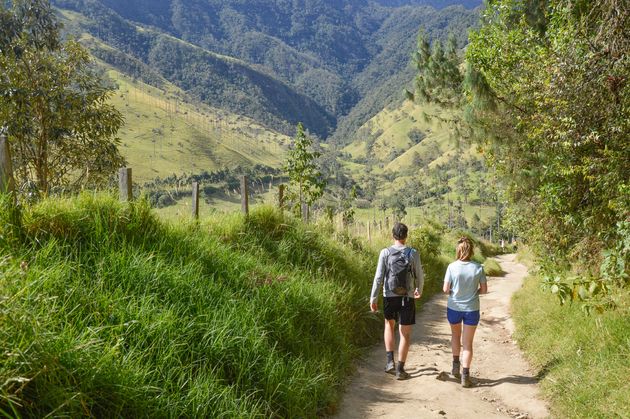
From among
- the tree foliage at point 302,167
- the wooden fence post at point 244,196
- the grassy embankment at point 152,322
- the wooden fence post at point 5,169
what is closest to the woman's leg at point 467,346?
the grassy embankment at point 152,322

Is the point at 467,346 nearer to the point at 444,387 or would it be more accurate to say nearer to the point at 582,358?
the point at 444,387

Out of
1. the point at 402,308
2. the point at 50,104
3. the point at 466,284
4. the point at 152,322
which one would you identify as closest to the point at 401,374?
the point at 402,308

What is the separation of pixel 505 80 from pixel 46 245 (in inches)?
450

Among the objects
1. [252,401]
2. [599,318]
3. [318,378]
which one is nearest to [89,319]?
[252,401]

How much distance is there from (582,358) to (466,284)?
1.59 m

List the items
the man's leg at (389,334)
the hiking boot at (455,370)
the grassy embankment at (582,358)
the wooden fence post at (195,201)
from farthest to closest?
the wooden fence post at (195,201) → the man's leg at (389,334) → the hiking boot at (455,370) → the grassy embankment at (582,358)

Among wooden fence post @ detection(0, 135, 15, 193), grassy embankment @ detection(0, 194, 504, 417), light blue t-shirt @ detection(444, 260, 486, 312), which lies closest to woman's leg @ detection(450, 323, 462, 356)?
light blue t-shirt @ detection(444, 260, 486, 312)

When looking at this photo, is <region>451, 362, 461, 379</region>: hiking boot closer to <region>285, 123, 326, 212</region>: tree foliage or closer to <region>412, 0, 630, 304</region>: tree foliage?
<region>412, 0, 630, 304</region>: tree foliage

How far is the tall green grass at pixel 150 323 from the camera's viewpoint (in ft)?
9.57

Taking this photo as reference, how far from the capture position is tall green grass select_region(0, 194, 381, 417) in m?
2.92

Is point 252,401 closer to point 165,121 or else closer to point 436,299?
point 436,299

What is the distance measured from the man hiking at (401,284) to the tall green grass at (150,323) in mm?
837

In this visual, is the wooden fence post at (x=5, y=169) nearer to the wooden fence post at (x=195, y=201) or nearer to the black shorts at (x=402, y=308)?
the wooden fence post at (x=195, y=201)

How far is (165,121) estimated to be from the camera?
193250mm
